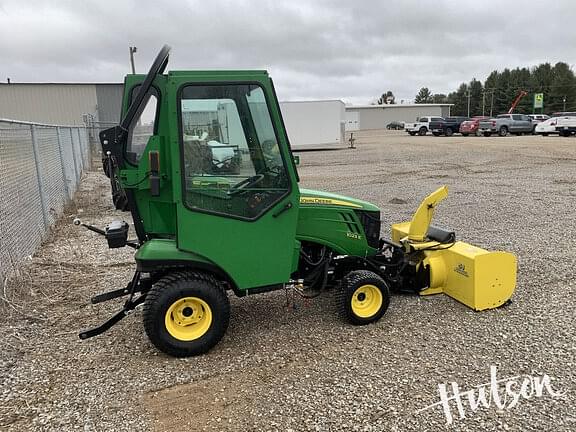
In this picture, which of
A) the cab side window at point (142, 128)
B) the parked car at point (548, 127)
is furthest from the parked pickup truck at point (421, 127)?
the cab side window at point (142, 128)

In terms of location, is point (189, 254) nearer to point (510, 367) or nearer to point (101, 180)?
point (510, 367)

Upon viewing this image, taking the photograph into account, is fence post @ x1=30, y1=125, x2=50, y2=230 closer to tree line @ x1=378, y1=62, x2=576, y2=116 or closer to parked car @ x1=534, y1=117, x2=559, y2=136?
parked car @ x1=534, y1=117, x2=559, y2=136

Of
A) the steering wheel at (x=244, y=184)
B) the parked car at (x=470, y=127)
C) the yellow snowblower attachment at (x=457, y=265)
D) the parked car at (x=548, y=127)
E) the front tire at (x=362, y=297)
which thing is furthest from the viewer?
the parked car at (x=470, y=127)

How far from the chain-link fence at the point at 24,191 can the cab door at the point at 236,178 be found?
2478mm

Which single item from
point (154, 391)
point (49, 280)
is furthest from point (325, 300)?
point (49, 280)

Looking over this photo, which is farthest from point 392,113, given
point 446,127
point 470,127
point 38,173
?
point 38,173

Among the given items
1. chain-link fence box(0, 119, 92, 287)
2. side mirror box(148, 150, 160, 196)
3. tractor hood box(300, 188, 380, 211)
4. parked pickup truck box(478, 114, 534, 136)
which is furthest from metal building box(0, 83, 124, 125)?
side mirror box(148, 150, 160, 196)

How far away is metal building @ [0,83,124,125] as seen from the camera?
1403 inches

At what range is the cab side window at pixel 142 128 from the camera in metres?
3.64

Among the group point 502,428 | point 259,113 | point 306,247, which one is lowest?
point 502,428

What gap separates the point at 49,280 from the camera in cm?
534

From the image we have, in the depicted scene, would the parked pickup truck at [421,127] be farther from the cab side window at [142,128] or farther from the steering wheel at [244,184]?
the cab side window at [142,128]

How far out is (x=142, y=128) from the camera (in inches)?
Result: 147

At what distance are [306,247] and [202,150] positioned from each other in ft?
4.28
